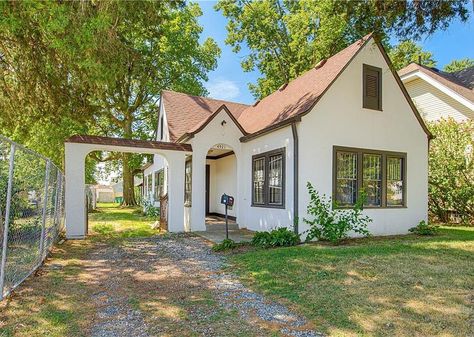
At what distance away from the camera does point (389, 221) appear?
1045cm

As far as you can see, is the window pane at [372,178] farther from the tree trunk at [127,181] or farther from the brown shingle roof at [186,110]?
the tree trunk at [127,181]

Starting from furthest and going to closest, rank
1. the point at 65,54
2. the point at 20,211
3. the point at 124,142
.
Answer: the point at 124,142 < the point at 65,54 < the point at 20,211

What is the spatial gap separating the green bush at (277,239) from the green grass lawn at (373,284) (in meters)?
0.49

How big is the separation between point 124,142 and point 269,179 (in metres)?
4.71

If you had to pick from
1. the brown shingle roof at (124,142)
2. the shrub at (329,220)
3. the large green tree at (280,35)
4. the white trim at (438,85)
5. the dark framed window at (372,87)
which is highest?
the large green tree at (280,35)

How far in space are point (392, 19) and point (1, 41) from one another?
9.98 meters

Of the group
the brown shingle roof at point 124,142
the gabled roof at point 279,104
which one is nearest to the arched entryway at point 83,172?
the brown shingle roof at point 124,142

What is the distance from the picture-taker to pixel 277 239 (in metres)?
8.45

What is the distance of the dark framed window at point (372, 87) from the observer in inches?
404

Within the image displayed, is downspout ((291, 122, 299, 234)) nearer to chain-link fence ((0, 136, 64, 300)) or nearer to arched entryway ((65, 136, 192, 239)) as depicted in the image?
arched entryway ((65, 136, 192, 239))

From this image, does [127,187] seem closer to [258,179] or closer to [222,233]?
[222,233]

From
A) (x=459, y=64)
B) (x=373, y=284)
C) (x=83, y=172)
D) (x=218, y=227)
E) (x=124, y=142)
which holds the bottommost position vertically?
(x=218, y=227)

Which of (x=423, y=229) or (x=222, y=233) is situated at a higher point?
(x=423, y=229)

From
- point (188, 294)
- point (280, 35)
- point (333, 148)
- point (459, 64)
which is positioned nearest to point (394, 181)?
point (333, 148)
